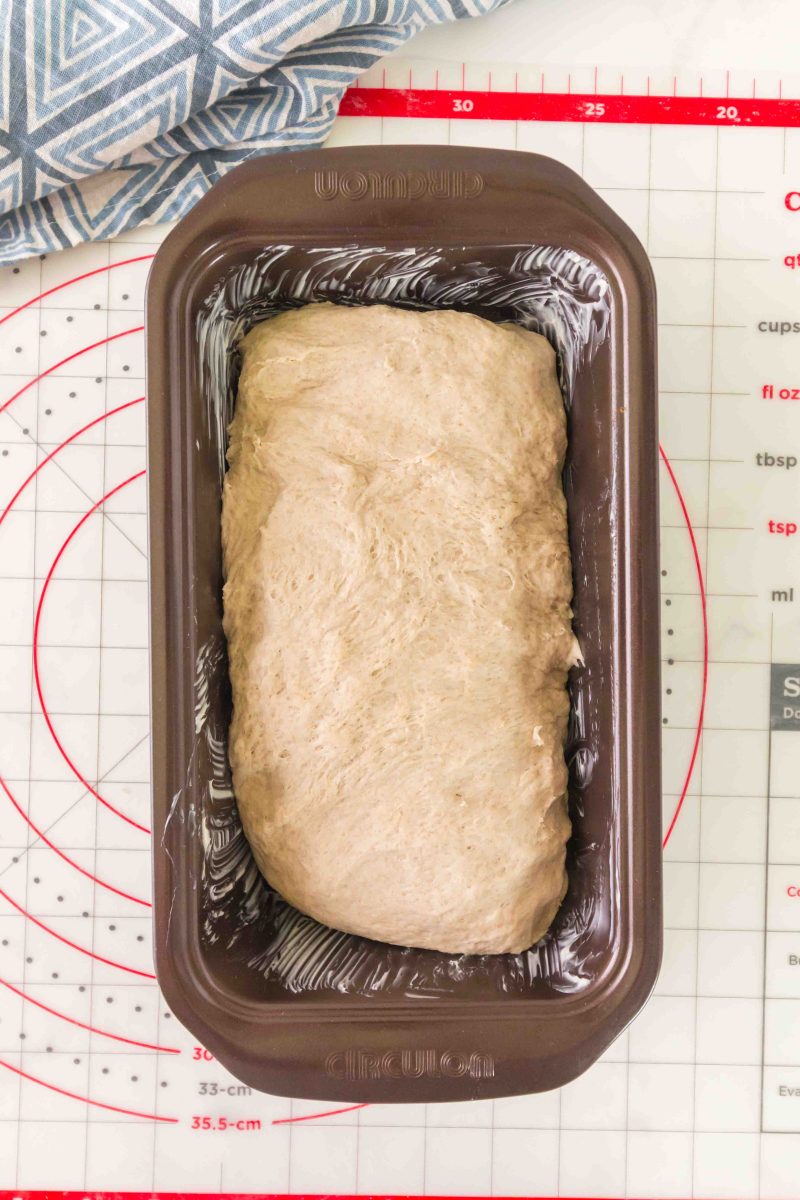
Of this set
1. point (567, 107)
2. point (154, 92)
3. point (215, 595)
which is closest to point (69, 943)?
point (215, 595)

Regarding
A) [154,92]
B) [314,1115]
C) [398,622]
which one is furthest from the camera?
[314,1115]

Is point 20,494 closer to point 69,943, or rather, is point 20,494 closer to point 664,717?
point 69,943

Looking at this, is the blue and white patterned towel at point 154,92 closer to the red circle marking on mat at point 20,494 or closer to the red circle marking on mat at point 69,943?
the red circle marking on mat at point 20,494

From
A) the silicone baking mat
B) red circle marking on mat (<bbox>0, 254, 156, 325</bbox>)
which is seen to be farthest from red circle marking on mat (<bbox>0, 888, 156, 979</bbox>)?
red circle marking on mat (<bbox>0, 254, 156, 325</bbox>)

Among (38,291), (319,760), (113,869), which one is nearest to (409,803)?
(319,760)

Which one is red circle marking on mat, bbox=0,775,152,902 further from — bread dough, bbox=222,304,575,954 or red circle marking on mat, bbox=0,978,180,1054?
bread dough, bbox=222,304,575,954
